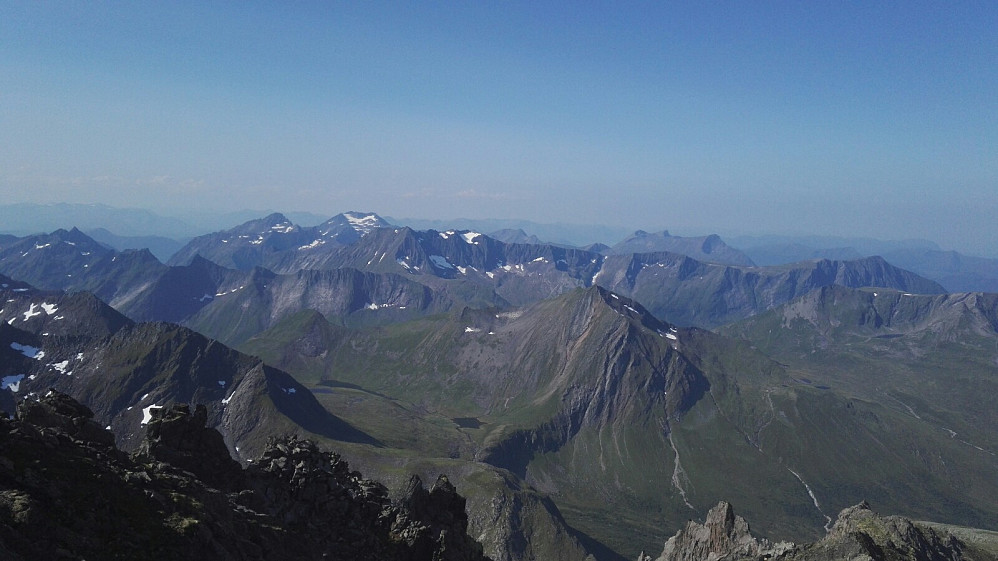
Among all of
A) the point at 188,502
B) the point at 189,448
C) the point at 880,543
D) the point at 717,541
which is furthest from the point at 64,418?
the point at 717,541

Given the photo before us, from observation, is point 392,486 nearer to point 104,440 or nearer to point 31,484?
point 104,440

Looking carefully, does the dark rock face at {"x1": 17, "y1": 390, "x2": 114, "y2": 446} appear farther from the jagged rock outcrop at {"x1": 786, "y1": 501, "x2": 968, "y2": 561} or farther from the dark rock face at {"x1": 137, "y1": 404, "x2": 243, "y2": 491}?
the jagged rock outcrop at {"x1": 786, "y1": 501, "x2": 968, "y2": 561}

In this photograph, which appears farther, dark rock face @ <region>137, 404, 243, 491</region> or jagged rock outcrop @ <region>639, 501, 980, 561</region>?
jagged rock outcrop @ <region>639, 501, 980, 561</region>

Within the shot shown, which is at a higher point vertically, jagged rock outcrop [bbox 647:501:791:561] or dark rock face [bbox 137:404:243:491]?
dark rock face [bbox 137:404:243:491]

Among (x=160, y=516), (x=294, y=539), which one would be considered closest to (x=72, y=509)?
(x=160, y=516)

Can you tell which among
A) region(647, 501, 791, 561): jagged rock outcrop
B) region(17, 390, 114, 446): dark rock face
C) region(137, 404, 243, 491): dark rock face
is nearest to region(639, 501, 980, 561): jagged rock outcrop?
region(647, 501, 791, 561): jagged rock outcrop
